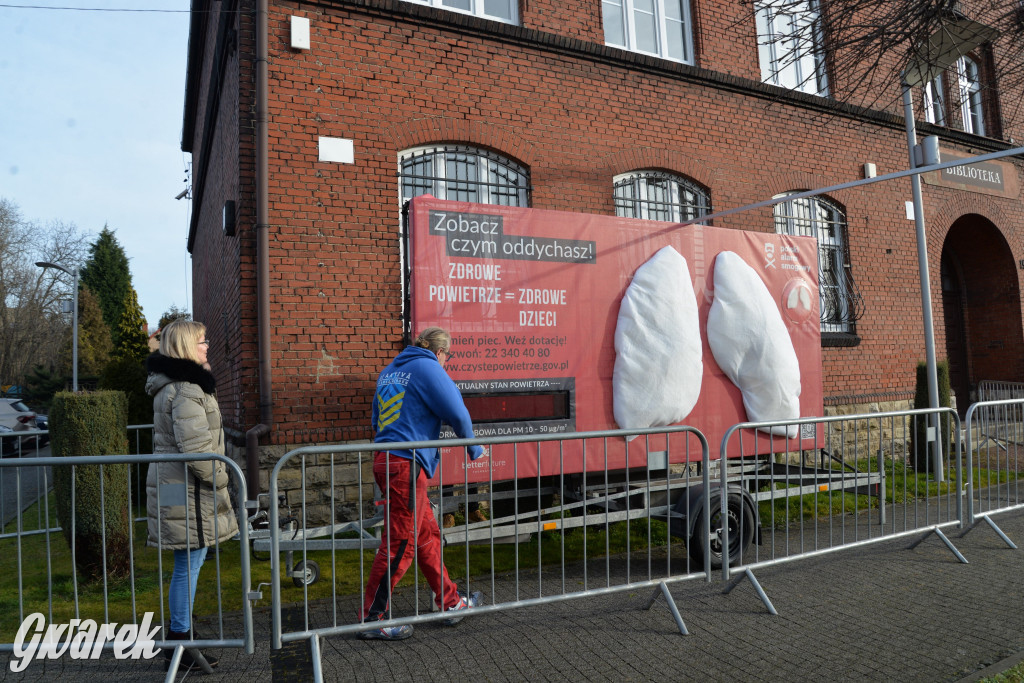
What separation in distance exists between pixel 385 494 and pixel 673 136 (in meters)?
7.22

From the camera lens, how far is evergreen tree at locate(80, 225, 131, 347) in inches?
1921

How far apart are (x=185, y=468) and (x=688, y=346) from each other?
4527mm

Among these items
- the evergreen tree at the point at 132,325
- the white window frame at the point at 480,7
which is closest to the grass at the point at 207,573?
the white window frame at the point at 480,7

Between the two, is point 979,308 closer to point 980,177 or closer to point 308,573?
point 980,177

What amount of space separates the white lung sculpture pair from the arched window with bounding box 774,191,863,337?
454 cm

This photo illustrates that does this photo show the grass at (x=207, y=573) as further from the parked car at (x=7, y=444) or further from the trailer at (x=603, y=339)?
the parked car at (x=7, y=444)

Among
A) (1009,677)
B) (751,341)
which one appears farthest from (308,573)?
(751,341)

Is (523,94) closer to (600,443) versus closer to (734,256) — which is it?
(734,256)

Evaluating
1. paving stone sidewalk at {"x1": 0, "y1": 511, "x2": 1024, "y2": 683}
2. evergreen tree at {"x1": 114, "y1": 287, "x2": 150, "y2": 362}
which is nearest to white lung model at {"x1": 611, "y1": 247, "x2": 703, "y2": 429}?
paving stone sidewalk at {"x1": 0, "y1": 511, "x2": 1024, "y2": 683}

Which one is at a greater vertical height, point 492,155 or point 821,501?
point 492,155

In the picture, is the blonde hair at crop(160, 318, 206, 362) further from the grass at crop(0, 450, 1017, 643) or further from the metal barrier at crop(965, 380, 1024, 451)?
the metal barrier at crop(965, 380, 1024, 451)

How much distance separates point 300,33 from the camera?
721 centimetres

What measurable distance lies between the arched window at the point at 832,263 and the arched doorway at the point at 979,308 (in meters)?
4.00

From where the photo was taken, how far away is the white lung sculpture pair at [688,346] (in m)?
6.45
